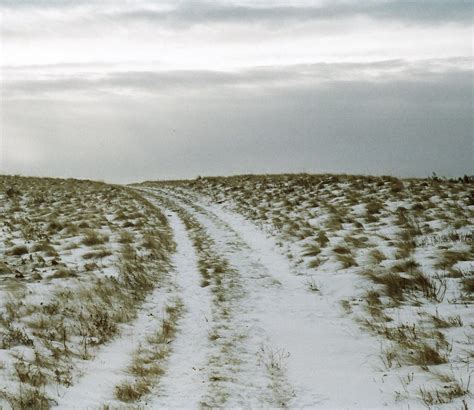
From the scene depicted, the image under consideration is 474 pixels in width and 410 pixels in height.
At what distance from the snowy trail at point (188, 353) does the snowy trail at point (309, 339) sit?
0.94 m

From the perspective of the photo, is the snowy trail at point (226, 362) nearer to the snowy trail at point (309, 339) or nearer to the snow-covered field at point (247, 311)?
the snow-covered field at point (247, 311)

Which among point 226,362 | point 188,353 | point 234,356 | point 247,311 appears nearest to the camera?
point 226,362

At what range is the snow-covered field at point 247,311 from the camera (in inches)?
187

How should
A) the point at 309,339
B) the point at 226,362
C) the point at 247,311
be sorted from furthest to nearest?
the point at 247,311 < the point at 309,339 < the point at 226,362

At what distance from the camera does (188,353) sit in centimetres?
591

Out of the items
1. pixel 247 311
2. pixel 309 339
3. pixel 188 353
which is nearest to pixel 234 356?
pixel 188 353

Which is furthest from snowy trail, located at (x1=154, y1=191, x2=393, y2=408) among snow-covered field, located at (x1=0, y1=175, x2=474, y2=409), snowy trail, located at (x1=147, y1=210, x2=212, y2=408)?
snowy trail, located at (x1=147, y1=210, x2=212, y2=408)

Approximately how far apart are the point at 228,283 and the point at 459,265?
16.0ft

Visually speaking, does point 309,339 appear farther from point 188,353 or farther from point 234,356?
point 188,353

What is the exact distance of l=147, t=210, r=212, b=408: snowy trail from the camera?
4699mm

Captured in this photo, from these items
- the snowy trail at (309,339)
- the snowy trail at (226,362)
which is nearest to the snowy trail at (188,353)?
the snowy trail at (226,362)

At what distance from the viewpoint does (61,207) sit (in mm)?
19594

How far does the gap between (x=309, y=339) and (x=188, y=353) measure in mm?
1948

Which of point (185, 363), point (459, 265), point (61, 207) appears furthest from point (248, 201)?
point (185, 363)
